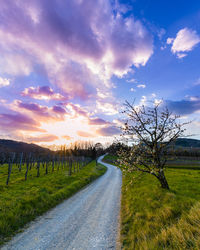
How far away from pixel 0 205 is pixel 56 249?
279 inches

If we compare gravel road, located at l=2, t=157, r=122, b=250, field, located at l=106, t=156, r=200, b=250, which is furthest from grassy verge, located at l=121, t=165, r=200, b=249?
gravel road, located at l=2, t=157, r=122, b=250

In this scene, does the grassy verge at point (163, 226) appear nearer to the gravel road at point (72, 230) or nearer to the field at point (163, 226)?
the field at point (163, 226)

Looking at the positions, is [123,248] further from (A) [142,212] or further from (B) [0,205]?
(B) [0,205]

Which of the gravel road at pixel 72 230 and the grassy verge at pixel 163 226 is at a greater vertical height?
the grassy verge at pixel 163 226

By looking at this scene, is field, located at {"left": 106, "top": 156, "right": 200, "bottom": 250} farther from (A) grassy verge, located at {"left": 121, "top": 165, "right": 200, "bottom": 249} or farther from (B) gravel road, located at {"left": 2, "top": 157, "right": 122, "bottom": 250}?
(B) gravel road, located at {"left": 2, "top": 157, "right": 122, "bottom": 250}

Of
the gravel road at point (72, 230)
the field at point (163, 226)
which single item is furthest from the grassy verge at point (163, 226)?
the gravel road at point (72, 230)

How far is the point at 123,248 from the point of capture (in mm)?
6074

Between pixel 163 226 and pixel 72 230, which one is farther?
pixel 72 230

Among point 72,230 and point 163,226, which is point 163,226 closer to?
point 163,226

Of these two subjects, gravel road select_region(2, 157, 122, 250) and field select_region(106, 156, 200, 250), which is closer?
field select_region(106, 156, 200, 250)

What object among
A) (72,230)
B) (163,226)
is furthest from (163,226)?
(72,230)

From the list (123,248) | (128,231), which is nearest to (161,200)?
(128,231)

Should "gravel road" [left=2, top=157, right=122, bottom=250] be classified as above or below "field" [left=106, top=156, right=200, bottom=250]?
below

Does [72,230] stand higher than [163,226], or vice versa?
[163,226]
